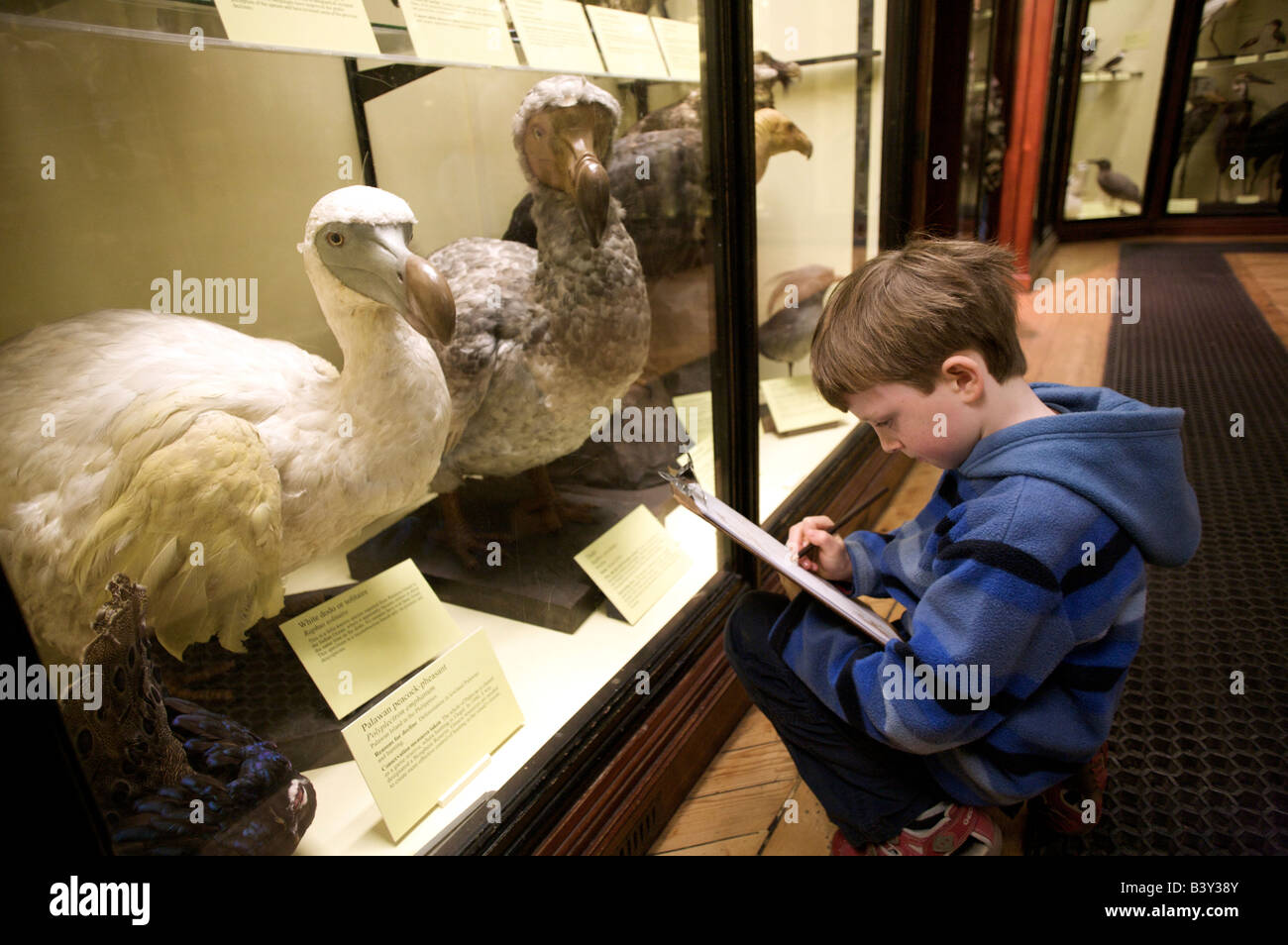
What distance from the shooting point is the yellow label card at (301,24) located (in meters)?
0.78

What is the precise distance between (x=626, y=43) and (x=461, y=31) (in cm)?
42

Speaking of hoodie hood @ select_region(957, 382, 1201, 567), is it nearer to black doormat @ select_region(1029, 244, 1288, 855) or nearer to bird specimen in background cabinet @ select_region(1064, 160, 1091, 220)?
black doormat @ select_region(1029, 244, 1288, 855)

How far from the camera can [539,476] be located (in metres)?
1.50

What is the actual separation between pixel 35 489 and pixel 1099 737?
1.19 meters

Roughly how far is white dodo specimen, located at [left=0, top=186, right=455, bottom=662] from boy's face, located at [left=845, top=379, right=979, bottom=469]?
55 cm

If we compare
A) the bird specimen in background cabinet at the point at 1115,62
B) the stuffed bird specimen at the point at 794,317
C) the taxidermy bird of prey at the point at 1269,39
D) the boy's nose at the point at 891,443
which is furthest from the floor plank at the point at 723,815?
the bird specimen in background cabinet at the point at 1115,62

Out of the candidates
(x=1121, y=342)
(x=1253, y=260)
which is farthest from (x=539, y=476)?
(x=1121, y=342)

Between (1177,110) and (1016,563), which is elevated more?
(1177,110)

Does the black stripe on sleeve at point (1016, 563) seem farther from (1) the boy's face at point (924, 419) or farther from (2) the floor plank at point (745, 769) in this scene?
(2) the floor plank at point (745, 769)

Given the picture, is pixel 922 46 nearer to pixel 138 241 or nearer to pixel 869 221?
pixel 869 221

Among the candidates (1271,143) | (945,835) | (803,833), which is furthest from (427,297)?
(1271,143)

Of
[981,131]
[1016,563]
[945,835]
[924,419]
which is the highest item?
[981,131]

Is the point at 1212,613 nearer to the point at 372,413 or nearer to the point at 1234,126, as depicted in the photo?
the point at 1234,126

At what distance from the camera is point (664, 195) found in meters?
1.55
